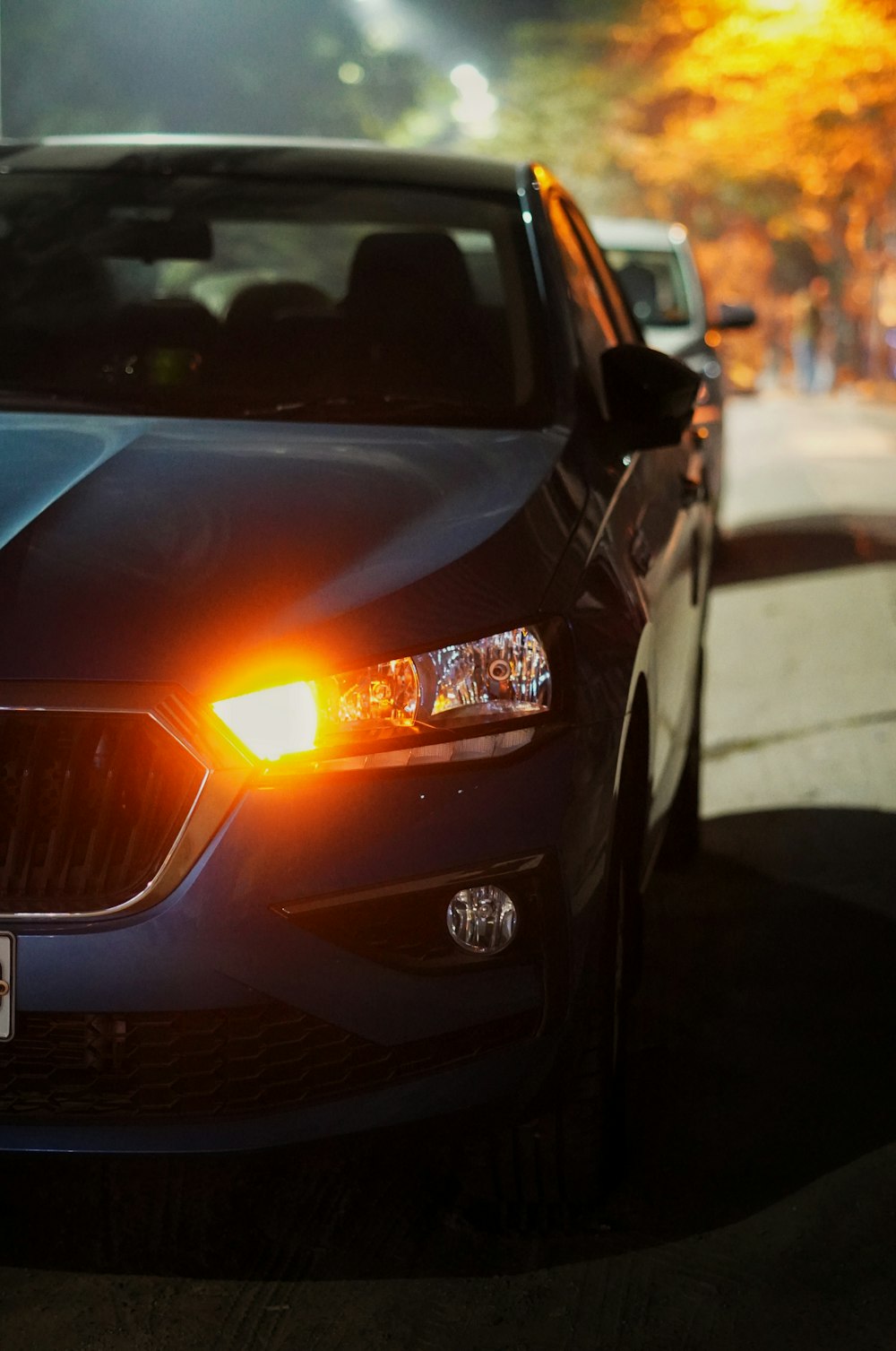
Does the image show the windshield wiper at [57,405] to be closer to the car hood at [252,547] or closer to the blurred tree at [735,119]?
the car hood at [252,547]

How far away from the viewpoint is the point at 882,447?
2342 cm

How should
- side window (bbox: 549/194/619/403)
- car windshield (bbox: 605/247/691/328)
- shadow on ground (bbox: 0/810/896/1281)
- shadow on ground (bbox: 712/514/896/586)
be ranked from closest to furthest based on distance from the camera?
shadow on ground (bbox: 0/810/896/1281) < side window (bbox: 549/194/619/403) < shadow on ground (bbox: 712/514/896/586) < car windshield (bbox: 605/247/691/328)

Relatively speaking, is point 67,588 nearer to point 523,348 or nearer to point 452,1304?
point 452,1304

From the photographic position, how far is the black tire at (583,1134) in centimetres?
307

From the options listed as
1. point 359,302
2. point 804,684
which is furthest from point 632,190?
point 359,302

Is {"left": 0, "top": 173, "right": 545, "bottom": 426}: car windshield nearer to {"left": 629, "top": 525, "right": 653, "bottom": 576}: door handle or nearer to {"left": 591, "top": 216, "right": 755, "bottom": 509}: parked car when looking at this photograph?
{"left": 629, "top": 525, "right": 653, "bottom": 576}: door handle

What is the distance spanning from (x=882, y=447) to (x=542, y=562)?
21.1 metres

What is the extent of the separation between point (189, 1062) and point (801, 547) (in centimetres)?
1026

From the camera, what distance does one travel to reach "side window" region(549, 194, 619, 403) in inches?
162

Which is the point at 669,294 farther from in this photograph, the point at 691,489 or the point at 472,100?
→ the point at 472,100

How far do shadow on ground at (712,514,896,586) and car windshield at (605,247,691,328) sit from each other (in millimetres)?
1395

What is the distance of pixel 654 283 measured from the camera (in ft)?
40.3

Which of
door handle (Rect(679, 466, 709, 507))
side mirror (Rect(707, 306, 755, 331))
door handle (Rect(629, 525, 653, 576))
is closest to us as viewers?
door handle (Rect(629, 525, 653, 576))

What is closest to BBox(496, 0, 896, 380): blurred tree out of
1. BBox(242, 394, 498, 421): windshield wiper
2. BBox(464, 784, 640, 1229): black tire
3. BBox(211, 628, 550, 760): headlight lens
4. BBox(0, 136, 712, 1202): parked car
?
BBox(242, 394, 498, 421): windshield wiper
